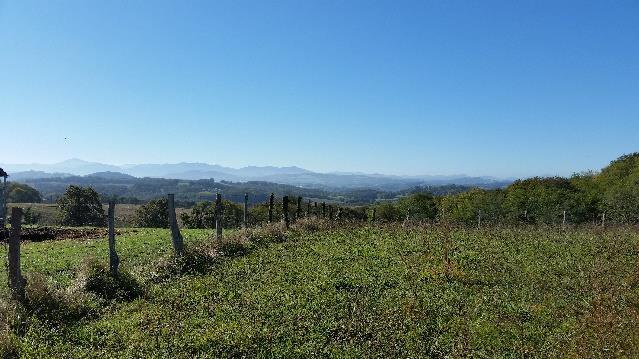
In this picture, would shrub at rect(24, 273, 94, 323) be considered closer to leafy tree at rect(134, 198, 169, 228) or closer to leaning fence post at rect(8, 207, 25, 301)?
leaning fence post at rect(8, 207, 25, 301)

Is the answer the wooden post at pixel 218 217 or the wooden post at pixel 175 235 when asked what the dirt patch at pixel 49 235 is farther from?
the wooden post at pixel 175 235

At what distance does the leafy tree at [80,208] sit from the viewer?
5659 centimetres

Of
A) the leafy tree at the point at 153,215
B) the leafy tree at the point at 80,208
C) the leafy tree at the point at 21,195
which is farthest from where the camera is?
the leafy tree at the point at 21,195

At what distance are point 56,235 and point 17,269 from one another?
69.3ft

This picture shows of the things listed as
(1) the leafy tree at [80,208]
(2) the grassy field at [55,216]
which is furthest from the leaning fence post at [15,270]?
(1) the leafy tree at [80,208]

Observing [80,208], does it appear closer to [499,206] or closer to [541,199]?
[499,206]

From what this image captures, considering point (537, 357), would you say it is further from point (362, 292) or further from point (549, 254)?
point (549, 254)

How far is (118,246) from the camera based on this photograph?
22141mm

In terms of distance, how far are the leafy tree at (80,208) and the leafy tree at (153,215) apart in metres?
7.46

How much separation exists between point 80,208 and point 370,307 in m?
57.9

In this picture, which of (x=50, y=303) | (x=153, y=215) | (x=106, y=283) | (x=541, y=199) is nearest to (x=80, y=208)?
(x=153, y=215)

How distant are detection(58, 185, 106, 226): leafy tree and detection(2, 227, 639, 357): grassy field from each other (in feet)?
135

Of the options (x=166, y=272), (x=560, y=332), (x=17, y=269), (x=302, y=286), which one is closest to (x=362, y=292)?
(x=302, y=286)

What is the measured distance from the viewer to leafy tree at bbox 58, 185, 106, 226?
186 ft
